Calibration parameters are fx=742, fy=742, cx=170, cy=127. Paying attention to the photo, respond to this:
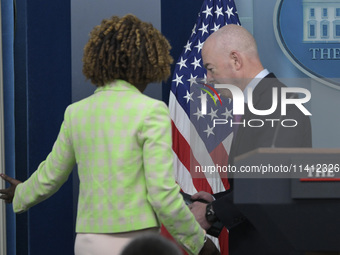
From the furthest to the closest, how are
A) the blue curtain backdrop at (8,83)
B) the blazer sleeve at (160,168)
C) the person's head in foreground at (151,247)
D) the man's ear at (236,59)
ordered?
1. the blue curtain backdrop at (8,83)
2. the man's ear at (236,59)
3. the blazer sleeve at (160,168)
4. the person's head in foreground at (151,247)

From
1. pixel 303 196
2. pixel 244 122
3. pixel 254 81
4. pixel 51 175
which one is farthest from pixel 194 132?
pixel 303 196

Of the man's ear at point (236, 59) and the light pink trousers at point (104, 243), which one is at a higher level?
the man's ear at point (236, 59)

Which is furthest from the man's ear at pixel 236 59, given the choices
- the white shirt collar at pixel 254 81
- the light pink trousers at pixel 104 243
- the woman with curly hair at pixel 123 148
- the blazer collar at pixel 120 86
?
the light pink trousers at pixel 104 243

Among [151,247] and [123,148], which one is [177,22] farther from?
[151,247]

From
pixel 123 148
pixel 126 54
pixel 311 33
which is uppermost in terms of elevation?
pixel 311 33

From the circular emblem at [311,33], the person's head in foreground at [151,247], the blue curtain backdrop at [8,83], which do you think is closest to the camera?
the person's head in foreground at [151,247]

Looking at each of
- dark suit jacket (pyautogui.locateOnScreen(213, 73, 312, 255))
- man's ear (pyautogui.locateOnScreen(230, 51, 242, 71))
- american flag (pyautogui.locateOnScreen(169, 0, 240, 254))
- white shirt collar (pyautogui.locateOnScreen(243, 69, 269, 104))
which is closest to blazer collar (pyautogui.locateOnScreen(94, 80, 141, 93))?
dark suit jacket (pyautogui.locateOnScreen(213, 73, 312, 255))

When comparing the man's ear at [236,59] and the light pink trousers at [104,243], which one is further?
the man's ear at [236,59]

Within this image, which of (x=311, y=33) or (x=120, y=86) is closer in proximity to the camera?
(x=120, y=86)

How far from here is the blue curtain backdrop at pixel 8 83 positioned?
4621 millimetres

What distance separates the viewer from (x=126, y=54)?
2.58 meters

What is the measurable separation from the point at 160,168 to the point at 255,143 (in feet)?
2.53

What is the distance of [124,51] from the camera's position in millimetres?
2572

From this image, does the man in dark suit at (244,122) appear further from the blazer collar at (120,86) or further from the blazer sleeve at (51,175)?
the blazer sleeve at (51,175)
